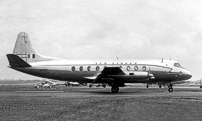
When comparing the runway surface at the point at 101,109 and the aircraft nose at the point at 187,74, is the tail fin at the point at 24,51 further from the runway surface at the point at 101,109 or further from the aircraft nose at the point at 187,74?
the aircraft nose at the point at 187,74

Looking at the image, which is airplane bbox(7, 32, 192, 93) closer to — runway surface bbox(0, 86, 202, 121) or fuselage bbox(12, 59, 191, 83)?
fuselage bbox(12, 59, 191, 83)

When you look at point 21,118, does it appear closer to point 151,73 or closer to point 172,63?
point 151,73

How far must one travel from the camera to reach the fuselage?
28.2 m

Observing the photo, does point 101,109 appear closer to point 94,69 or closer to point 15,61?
point 94,69

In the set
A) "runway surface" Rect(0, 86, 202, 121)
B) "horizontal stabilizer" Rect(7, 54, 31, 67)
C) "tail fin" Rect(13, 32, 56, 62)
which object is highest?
"tail fin" Rect(13, 32, 56, 62)

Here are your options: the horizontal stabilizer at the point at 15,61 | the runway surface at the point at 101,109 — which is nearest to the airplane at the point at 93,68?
the horizontal stabilizer at the point at 15,61

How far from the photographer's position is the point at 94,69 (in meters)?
28.2

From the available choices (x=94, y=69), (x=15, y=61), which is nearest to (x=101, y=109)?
(x=94, y=69)

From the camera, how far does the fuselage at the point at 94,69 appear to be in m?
28.2

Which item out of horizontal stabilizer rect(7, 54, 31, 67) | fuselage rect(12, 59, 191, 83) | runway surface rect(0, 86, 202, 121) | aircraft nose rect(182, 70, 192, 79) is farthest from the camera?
aircraft nose rect(182, 70, 192, 79)

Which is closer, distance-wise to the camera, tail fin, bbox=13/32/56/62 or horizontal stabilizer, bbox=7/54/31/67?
horizontal stabilizer, bbox=7/54/31/67

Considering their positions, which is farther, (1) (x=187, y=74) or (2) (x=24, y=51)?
(2) (x=24, y=51)

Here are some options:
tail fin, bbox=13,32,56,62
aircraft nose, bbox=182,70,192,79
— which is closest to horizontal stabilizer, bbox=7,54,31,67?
tail fin, bbox=13,32,56,62

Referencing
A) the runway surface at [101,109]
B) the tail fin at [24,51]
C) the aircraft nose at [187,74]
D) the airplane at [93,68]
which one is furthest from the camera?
the tail fin at [24,51]
